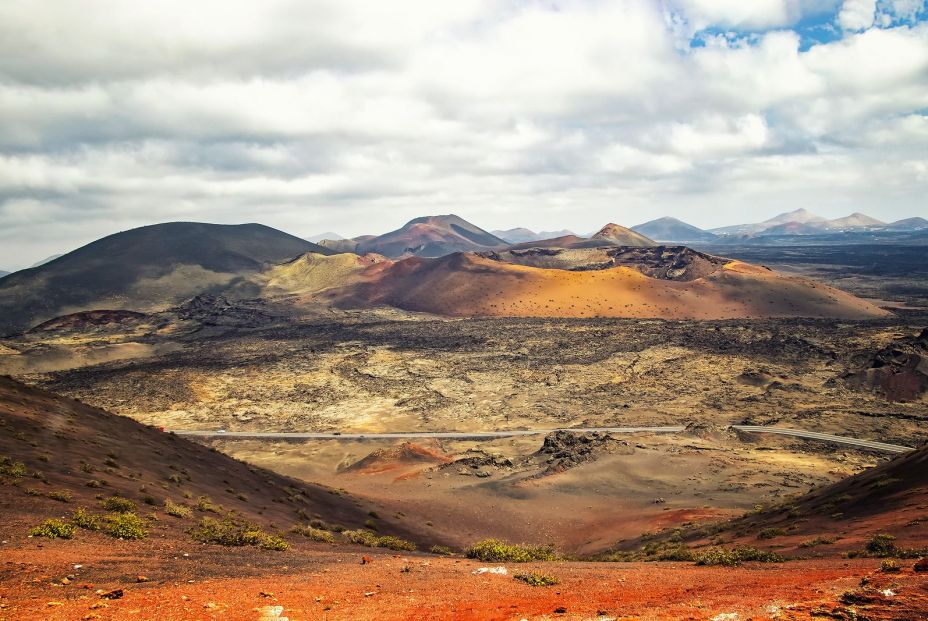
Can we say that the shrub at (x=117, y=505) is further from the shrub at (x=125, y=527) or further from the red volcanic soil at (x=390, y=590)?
the red volcanic soil at (x=390, y=590)

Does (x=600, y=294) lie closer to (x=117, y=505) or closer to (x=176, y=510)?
(x=176, y=510)

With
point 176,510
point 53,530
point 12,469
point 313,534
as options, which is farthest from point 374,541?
point 12,469

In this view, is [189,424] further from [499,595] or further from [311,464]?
[499,595]

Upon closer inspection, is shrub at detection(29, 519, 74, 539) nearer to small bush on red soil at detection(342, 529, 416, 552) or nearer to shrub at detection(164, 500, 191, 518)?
shrub at detection(164, 500, 191, 518)

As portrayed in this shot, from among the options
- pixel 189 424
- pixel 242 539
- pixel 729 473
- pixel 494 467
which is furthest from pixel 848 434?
pixel 189 424

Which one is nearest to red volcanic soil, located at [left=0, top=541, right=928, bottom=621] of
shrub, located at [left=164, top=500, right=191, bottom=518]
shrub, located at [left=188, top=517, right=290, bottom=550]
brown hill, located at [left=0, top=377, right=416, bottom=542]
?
shrub, located at [left=188, top=517, right=290, bottom=550]

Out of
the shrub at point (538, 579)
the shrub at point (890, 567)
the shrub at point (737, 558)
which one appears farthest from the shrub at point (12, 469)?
the shrub at point (890, 567)
